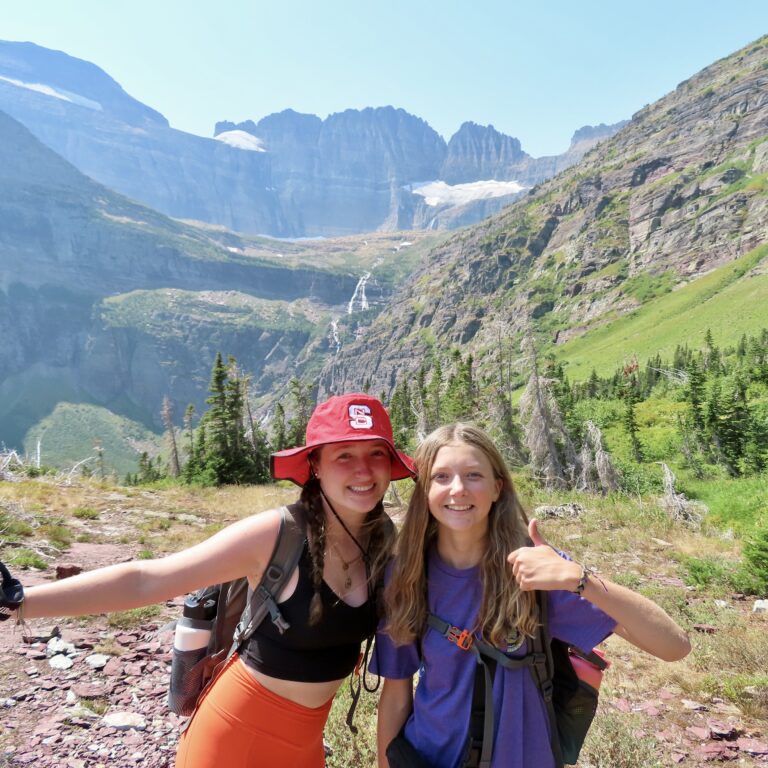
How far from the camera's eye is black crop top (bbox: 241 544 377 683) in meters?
2.52

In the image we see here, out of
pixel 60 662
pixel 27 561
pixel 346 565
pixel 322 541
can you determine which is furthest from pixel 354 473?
pixel 27 561

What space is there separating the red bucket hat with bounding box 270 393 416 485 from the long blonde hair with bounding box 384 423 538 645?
190 mm

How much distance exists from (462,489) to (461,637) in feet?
2.35

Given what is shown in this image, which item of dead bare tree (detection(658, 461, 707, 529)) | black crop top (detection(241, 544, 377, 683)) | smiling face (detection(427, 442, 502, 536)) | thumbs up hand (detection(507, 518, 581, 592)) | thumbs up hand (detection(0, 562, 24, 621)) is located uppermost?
smiling face (detection(427, 442, 502, 536))

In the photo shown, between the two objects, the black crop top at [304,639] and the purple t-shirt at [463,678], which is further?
the black crop top at [304,639]

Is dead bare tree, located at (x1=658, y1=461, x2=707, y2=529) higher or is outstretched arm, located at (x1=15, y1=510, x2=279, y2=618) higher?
outstretched arm, located at (x1=15, y1=510, x2=279, y2=618)

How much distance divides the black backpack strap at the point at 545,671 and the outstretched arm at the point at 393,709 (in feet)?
2.42

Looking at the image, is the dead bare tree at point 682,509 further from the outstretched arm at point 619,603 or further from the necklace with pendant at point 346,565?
the necklace with pendant at point 346,565

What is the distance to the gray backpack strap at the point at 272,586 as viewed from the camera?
2.54 m

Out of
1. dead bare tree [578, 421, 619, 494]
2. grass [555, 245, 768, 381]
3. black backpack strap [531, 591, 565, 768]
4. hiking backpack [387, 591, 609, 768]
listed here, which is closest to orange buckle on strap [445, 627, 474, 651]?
hiking backpack [387, 591, 609, 768]

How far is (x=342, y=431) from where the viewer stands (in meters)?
2.76

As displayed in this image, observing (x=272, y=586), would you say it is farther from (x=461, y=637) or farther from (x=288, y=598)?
(x=461, y=637)

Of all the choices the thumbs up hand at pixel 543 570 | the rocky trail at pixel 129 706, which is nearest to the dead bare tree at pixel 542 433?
the rocky trail at pixel 129 706

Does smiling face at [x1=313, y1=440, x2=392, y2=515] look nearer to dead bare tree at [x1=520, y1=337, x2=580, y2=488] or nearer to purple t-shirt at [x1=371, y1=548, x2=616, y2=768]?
purple t-shirt at [x1=371, y1=548, x2=616, y2=768]
